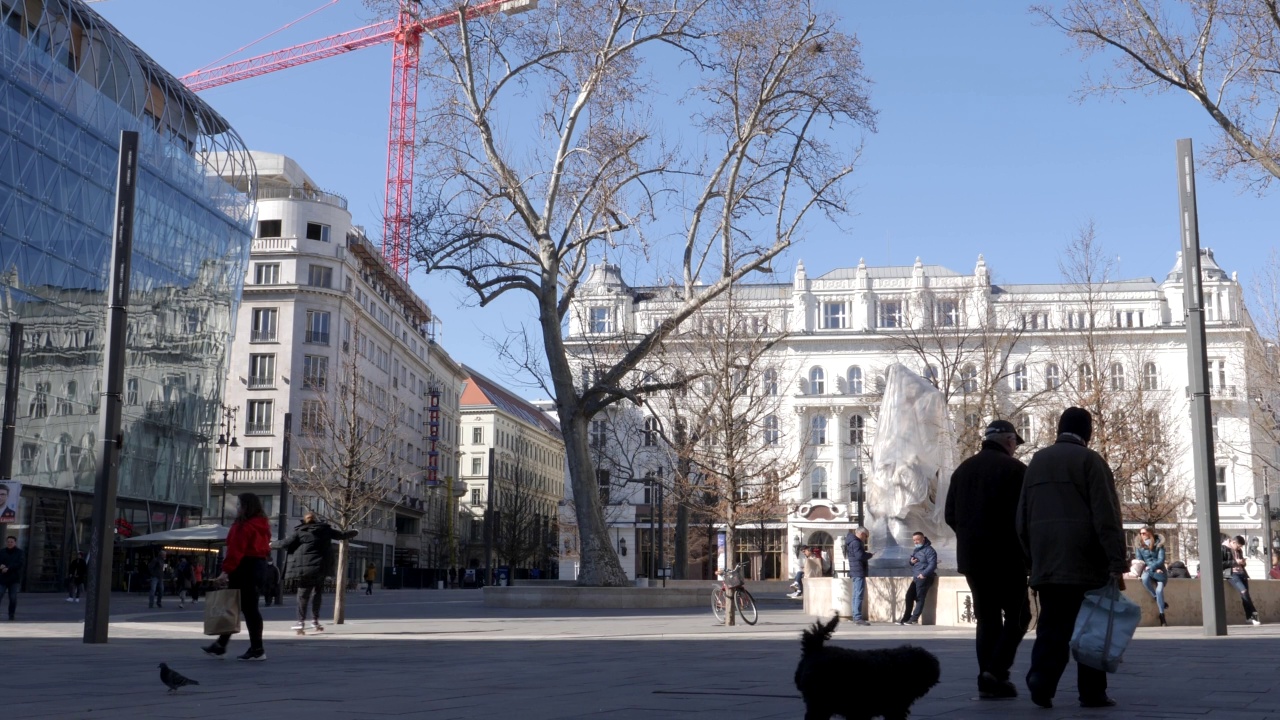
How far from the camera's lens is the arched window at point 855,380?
86.8m

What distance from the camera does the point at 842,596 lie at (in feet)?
72.6

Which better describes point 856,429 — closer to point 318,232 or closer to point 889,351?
point 889,351

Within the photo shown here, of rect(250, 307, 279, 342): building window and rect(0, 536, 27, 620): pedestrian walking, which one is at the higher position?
rect(250, 307, 279, 342): building window

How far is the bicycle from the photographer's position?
65.2 ft

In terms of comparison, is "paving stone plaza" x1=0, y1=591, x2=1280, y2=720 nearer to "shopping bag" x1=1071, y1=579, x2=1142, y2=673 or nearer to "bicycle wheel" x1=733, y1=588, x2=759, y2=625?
"shopping bag" x1=1071, y1=579, x2=1142, y2=673

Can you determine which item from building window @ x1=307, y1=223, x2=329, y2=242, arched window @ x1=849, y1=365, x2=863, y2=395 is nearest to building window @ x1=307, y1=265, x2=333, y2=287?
building window @ x1=307, y1=223, x2=329, y2=242

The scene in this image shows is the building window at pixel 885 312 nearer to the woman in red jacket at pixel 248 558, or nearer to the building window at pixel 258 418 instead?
the building window at pixel 258 418

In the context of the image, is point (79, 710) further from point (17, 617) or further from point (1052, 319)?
point (1052, 319)

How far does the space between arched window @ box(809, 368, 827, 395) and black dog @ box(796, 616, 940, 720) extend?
272 feet

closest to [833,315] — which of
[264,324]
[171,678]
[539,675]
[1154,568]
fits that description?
[264,324]

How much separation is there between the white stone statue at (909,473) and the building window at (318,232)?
59346 mm

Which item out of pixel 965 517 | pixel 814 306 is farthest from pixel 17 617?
pixel 814 306

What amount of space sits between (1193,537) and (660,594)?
45.5m

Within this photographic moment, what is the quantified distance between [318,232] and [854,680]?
76.1 meters
